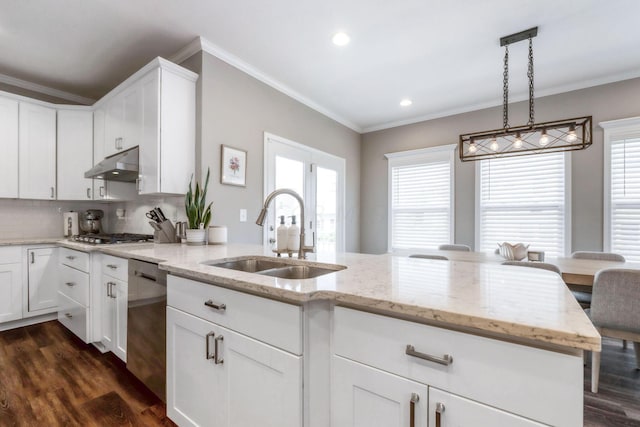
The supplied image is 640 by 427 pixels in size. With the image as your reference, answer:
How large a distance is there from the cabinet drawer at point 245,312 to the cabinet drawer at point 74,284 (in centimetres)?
145

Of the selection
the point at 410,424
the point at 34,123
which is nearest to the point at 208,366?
the point at 410,424

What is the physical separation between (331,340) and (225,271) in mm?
560

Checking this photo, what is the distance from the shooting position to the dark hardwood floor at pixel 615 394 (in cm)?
163

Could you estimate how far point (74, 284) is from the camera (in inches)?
99.1

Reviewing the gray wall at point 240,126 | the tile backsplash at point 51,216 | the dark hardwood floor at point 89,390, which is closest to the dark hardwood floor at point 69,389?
the dark hardwood floor at point 89,390

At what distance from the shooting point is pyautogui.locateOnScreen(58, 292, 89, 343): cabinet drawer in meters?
2.36

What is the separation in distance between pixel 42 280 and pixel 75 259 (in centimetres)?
86

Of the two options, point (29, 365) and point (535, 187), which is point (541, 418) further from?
point (535, 187)

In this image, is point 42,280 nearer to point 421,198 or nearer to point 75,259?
point 75,259

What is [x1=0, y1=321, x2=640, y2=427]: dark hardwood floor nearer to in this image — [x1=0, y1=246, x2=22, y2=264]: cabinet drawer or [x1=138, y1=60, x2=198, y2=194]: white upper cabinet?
[x1=0, y1=246, x2=22, y2=264]: cabinet drawer

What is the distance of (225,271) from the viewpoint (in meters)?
1.25

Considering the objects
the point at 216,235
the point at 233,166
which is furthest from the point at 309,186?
the point at 216,235

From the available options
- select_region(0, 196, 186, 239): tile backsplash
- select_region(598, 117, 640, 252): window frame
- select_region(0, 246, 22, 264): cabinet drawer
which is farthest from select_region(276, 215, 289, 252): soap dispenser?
select_region(598, 117, 640, 252): window frame

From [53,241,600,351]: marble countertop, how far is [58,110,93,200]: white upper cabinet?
275 cm
